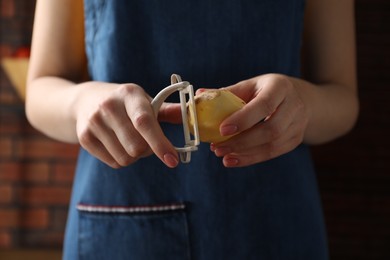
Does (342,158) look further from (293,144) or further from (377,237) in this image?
(293,144)

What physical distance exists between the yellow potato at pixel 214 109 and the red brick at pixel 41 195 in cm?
168

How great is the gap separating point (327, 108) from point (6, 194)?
1675 mm

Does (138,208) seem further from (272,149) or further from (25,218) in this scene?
(25,218)

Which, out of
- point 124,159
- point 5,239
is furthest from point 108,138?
point 5,239

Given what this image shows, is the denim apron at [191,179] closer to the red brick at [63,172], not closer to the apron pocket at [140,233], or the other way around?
the apron pocket at [140,233]

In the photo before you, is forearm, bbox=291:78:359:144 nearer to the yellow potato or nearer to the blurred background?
the yellow potato

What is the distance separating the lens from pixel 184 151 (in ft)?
1.99

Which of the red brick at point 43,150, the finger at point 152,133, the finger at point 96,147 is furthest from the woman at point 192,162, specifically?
the red brick at point 43,150

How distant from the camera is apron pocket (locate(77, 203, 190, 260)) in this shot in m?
0.85

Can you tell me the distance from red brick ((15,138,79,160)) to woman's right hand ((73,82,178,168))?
156 cm

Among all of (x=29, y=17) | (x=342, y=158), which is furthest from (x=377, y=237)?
(x=29, y=17)

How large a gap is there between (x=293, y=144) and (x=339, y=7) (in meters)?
0.36

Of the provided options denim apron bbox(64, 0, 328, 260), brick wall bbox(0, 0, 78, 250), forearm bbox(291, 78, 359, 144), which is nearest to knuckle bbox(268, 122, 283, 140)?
forearm bbox(291, 78, 359, 144)

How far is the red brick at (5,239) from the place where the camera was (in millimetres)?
2230
